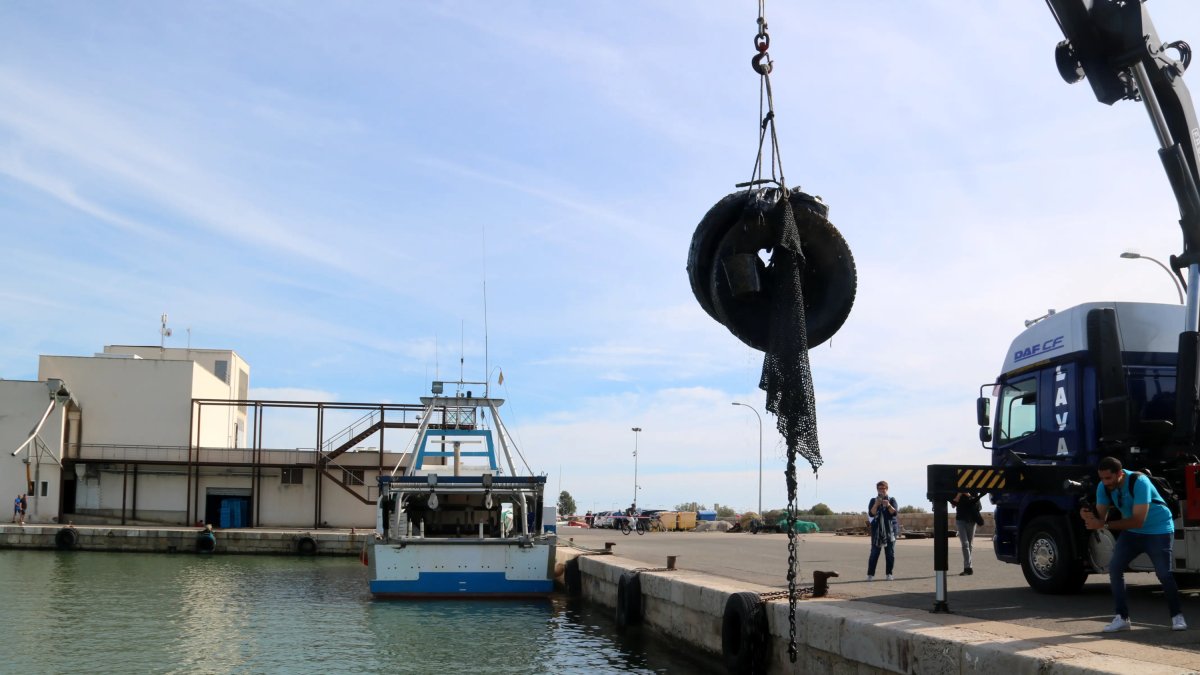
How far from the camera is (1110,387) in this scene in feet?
40.7

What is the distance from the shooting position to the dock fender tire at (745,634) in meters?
11.6

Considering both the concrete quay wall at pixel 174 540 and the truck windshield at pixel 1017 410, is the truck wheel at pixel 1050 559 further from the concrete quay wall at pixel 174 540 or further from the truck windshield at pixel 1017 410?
the concrete quay wall at pixel 174 540

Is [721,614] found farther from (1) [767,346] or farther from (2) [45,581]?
(2) [45,581]

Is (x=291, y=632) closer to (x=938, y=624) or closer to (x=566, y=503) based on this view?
(x=938, y=624)

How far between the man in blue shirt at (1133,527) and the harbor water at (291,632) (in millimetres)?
5417

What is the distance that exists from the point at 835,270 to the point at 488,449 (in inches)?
793

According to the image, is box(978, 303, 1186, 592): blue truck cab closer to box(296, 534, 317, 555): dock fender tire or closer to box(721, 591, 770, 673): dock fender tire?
box(721, 591, 770, 673): dock fender tire

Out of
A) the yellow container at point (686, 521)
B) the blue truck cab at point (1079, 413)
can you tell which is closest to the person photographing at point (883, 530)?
the blue truck cab at point (1079, 413)

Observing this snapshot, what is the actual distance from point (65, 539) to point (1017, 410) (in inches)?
1423

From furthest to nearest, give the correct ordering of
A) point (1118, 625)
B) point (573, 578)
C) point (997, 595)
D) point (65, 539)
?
point (65, 539)
point (573, 578)
point (997, 595)
point (1118, 625)

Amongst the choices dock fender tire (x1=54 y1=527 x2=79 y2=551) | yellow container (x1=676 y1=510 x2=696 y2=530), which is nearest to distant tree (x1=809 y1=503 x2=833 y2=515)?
yellow container (x1=676 y1=510 x2=696 y2=530)

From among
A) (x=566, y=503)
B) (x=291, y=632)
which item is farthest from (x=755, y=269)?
(x=566, y=503)

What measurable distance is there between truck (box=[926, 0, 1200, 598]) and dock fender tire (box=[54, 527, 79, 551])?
35822 millimetres

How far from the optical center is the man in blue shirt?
352 inches
